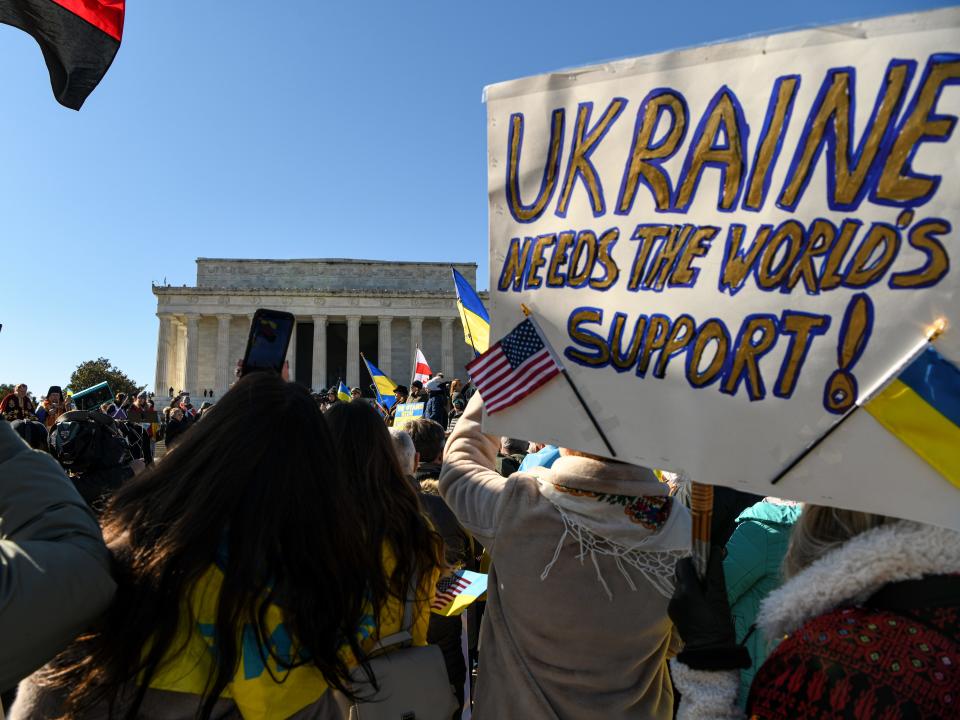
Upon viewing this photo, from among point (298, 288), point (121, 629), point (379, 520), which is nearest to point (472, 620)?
point (379, 520)

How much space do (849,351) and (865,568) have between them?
1.41 feet

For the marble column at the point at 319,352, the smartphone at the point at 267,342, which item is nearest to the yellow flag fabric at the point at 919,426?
the smartphone at the point at 267,342

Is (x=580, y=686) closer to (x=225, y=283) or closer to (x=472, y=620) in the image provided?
(x=472, y=620)

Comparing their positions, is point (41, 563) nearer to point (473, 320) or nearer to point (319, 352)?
point (473, 320)

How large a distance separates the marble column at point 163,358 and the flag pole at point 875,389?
177 feet

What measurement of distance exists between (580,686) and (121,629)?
4.43 feet

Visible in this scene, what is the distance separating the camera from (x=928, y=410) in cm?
120

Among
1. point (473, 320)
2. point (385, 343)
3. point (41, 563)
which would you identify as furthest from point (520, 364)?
point (385, 343)

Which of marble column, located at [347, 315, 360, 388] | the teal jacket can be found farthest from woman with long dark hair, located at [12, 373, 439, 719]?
marble column, located at [347, 315, 360, 388]

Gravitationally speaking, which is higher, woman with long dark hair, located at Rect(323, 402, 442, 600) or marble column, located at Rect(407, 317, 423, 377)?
woman with long dark hair, located at Rect(323, 402, 442, 600)

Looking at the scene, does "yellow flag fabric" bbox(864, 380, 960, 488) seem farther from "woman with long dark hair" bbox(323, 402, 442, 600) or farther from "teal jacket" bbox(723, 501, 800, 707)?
"teal jacket" bbox(723, 501, 800, 707)

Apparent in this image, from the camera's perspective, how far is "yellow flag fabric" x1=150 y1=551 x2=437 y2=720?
148cm

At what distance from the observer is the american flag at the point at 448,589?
2943 millimetres

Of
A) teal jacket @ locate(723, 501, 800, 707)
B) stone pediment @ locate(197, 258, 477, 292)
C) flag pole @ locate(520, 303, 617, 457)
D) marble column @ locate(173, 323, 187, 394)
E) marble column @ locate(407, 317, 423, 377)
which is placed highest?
stone pediment @ locate(197, 258, 477, 292)
